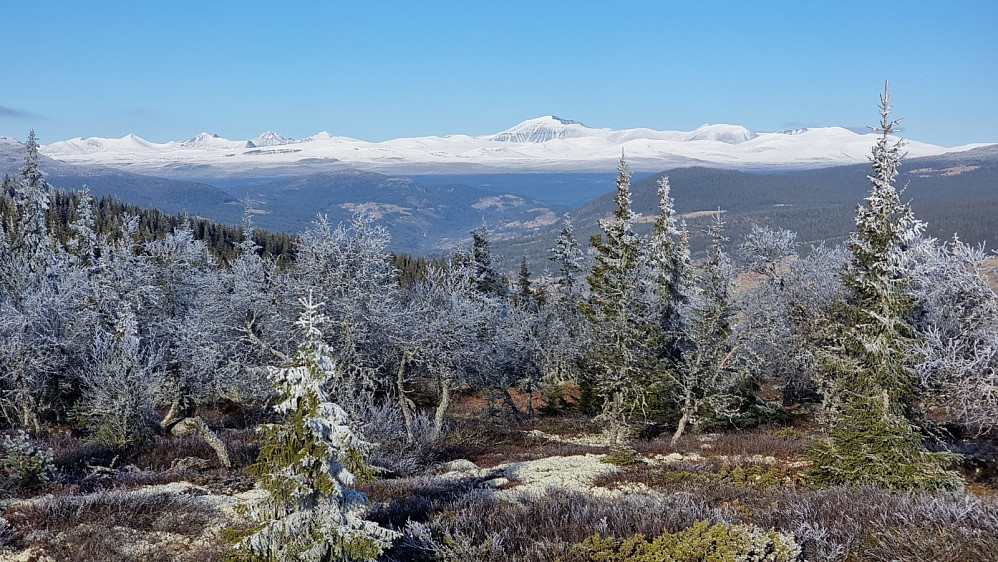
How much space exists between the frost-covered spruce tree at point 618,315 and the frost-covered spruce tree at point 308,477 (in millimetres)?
19405

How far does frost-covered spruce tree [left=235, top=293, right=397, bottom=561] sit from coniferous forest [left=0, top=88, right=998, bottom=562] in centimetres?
2

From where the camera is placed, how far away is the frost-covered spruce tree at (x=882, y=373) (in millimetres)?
12680

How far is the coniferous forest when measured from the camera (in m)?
7.12

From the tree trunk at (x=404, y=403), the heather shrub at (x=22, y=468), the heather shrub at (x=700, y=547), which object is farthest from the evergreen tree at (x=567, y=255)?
the heather shrub at (x=700, y=547)

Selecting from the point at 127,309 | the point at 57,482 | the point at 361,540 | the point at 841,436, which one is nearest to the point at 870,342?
the point at 841,436

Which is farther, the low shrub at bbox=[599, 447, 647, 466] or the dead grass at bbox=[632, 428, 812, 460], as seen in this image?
the dead grass at bbox=[632, 428, 812, 460]

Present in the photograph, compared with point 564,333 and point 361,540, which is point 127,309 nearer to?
point 361,540

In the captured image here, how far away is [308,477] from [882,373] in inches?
508

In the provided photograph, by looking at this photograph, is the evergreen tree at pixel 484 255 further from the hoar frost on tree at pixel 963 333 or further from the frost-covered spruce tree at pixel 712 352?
the hoar frost on tree at pixel 963 333

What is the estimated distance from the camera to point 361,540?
598cm

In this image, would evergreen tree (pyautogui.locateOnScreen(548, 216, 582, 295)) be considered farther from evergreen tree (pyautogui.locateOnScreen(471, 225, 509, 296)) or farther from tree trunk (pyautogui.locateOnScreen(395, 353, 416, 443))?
tree trunk (pyautogui.locateOnScreen(395, 353, 416, 443))

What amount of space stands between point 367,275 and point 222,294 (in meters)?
6.50

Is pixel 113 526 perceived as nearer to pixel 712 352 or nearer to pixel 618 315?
pixel 618 315

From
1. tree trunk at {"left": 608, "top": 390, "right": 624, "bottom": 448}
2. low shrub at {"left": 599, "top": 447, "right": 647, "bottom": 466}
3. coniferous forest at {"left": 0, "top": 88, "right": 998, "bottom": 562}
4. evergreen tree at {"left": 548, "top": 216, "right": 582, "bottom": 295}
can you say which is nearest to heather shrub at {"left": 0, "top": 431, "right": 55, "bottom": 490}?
coniferous forest at {"left": 0, "top": 88, "right": 998, "bottom": 562}
